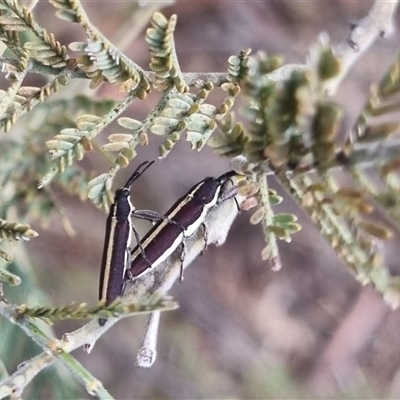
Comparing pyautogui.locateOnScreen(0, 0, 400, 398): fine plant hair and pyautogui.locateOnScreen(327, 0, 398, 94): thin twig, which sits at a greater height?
pyautogui.locateOnScreen(327, 0, 398, 94): thin twig

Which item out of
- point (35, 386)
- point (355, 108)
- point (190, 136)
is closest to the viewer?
point (190, 136)

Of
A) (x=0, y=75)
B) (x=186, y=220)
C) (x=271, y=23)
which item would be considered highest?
(x=271, y=23)

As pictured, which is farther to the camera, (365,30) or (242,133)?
(365,30)

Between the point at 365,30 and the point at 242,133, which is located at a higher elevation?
the point at 365,30

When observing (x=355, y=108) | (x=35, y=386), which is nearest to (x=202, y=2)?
(x=355, y=108)

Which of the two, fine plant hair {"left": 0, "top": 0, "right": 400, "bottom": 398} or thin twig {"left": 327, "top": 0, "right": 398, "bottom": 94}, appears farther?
thin twig {"left": 327, "top": 0, "right": 398, "bottom": 94}

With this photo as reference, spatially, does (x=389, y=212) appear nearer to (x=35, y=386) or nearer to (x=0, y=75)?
(x=35, y=386)

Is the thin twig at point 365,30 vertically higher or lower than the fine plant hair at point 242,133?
higher

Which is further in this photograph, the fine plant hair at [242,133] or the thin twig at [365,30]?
the thin twig at [365,30]
